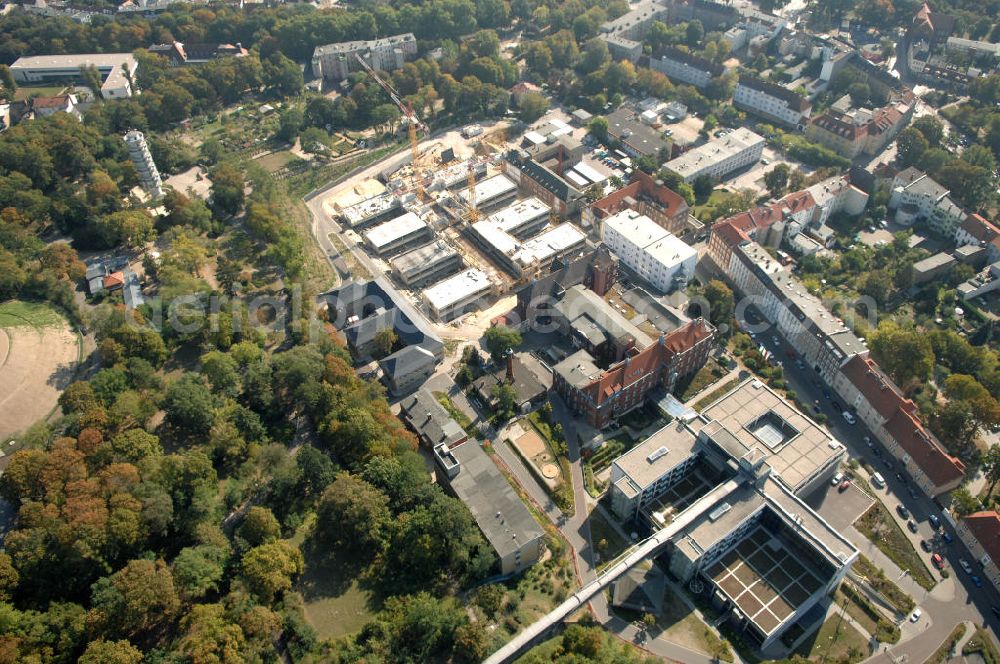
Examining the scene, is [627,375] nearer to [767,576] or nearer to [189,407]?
[767,576]

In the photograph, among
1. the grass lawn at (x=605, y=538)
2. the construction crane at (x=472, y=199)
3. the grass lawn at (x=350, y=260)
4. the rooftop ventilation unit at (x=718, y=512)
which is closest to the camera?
the rooftop ventilation unit at (x=718, y=512)

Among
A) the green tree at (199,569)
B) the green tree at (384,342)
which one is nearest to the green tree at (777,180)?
the green tree at (384,342)

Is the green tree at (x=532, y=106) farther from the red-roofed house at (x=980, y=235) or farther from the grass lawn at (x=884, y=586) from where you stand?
the grass lawn at (x=884, y=586)

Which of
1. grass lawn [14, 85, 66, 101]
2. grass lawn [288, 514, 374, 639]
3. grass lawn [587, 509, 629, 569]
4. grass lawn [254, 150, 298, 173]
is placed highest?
grass lawn [14, 85, 66, 101]

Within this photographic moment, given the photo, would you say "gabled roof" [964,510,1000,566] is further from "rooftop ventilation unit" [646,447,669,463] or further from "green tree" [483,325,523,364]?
"green tree" [483,325,523,364]

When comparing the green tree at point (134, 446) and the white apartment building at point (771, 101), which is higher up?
the white apartment building at point (771, 101)

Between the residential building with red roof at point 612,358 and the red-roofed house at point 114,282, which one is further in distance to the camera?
the red-roofed house at point 114,282

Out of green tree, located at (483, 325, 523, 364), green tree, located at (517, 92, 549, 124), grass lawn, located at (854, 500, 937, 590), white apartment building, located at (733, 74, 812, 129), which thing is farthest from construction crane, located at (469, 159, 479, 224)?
grass lawn, located at (854, 500, 937, 590)
